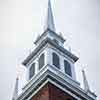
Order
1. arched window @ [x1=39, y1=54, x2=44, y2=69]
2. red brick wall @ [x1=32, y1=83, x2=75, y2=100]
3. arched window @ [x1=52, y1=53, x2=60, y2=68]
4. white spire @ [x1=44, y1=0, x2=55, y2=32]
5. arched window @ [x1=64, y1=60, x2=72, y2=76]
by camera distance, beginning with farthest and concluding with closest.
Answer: white spire @ [x1=44, y1=0, x2=55, y2=32], arched window @ [x1=64, y1=60, x2=72, y2=76], arched window @ [x1=39, y1=54, x2=44, y2=69], arched window @ [x1=52, y1=53, x2=60, y2=68], red brick wall @ [x1=32, y1=83, x2=75, y2=100]

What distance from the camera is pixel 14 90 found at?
4512 centimetres

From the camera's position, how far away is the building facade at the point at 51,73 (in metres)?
37.1

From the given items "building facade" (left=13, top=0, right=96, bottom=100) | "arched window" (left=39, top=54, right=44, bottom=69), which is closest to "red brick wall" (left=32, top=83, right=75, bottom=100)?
"building facade" (left=13, top=0, right=96, bottom=100)

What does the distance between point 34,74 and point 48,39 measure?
5166 millimetres

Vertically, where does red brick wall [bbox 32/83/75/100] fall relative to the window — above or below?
below

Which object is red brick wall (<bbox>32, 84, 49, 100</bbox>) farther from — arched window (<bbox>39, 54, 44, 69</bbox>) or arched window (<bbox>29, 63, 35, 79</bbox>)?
arched window (<bbox>29, 63, 35, 79</bbox>)

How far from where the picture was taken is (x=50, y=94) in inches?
1414

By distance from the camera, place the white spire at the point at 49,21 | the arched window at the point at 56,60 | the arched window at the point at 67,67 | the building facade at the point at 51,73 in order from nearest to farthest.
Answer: the building facade at the point at 51,73, the arched window at the point at 56,60, the arched window at the point at 67,67, the white spire at the point at 49,21

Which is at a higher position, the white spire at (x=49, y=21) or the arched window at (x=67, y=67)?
the white spire at (x=49, y=21)

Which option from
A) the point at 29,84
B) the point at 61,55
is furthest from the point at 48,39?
the point at 29,84

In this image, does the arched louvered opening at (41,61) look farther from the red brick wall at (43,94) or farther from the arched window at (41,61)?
the red brick wall at (43,94)

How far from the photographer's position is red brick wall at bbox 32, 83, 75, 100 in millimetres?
35881

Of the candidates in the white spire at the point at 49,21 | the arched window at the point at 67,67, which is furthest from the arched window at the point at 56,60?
the white spire at the point at 49,21

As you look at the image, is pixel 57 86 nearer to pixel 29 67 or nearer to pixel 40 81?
pixel 40 81
